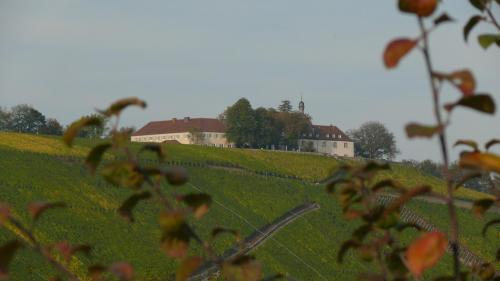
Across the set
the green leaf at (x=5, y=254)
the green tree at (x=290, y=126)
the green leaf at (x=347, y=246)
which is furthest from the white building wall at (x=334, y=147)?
the green leaf at (x=5, y=254)

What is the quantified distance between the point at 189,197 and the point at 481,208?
1.30 meters

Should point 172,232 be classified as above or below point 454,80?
below

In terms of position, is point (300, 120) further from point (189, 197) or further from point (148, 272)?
point (189, 197)

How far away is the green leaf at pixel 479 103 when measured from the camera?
2.09 m

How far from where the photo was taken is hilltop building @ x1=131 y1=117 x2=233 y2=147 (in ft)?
404

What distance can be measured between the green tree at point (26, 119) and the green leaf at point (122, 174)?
342ft

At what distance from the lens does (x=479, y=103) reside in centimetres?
211

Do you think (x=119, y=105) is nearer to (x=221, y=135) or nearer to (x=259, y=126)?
(x=259, y=126)

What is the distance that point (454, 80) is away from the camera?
2082mm

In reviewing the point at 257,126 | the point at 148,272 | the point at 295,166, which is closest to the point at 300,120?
the point at 257,126

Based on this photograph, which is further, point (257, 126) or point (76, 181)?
point (257, 126)

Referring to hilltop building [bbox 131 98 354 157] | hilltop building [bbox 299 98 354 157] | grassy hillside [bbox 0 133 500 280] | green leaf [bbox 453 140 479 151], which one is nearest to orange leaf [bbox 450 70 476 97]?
green leaf [bbox 453 140 479 151]

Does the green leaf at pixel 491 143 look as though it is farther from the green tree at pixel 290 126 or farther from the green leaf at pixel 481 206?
the green tree at pixel 290 126

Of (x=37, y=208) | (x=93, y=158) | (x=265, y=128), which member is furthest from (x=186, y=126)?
(x=37, y=208)
